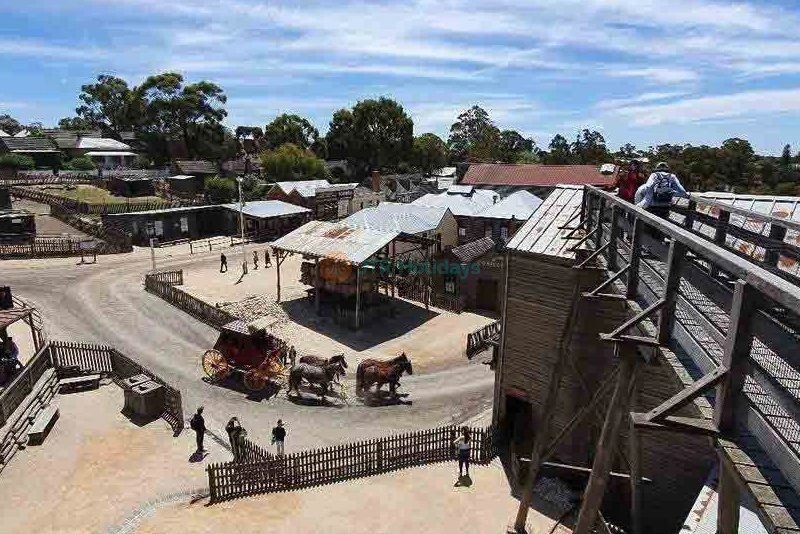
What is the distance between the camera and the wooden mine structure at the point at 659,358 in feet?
12.5

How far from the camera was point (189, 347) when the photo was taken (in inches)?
901

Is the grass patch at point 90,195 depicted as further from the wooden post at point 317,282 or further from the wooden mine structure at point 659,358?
the wooden mine structure at point 659,358

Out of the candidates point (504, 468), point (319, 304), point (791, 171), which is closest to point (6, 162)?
point (319, 304)

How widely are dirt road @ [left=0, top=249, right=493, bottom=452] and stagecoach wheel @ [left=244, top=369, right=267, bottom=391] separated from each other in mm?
376

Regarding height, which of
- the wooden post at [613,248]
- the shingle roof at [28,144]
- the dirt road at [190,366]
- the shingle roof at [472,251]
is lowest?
the dirt road at [190,366]

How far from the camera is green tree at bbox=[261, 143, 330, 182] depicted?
7019 cm

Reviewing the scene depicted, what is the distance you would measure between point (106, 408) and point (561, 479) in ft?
48.6

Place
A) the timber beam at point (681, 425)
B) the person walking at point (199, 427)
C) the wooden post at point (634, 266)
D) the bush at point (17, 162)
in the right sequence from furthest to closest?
the bush at point (17, 162), the person walking at point (199, 427), the wooden post at point (634, 266), the timber beam at point (681, 425)

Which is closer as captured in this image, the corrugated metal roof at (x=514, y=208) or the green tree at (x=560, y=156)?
the corrugated metal roof at (x=514, y=208)

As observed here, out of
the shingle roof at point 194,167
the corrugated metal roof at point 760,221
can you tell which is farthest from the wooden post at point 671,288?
the shingle roof at point 194,167

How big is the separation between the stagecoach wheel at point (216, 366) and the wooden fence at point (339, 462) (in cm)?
622

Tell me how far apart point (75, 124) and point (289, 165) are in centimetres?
7496

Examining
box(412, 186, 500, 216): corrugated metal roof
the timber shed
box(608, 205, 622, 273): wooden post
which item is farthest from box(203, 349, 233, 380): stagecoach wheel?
box(412, 186, 500, 216): corrugated metal roof

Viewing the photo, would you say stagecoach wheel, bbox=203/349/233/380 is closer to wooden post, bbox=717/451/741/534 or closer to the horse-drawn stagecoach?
the horse-drawn stagecoach
